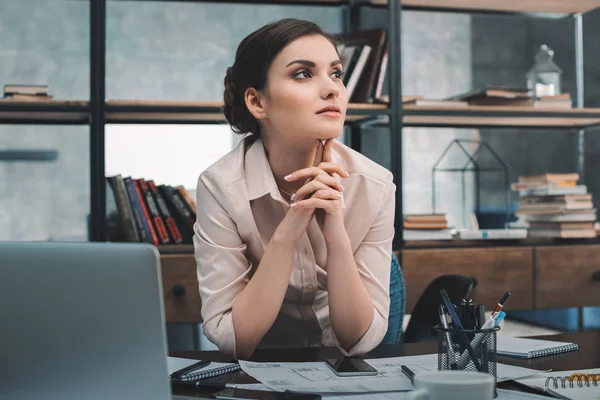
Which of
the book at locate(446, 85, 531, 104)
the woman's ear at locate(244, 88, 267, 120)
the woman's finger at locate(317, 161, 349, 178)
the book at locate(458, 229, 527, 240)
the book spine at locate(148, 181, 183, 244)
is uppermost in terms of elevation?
the book at locate(446, 85, 531, 104)

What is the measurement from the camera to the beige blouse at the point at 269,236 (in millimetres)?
1379

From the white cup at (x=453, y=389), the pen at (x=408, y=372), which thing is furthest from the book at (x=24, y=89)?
the white cup at (x=453, y=389)

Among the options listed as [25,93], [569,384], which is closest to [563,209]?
[569,384]

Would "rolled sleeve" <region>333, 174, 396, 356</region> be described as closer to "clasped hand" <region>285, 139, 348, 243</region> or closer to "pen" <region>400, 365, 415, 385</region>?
"clasped hand" <region>285, 139, 348, 243</region>

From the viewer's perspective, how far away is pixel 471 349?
0.93 metres

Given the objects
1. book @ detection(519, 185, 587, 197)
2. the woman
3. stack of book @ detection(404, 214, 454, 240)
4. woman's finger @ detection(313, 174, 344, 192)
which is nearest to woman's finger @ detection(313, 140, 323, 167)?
the woman

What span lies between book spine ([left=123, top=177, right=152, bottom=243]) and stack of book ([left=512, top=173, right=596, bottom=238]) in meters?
1.62

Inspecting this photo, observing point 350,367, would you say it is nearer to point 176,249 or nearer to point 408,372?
point 408,372

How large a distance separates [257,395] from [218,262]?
505 mm

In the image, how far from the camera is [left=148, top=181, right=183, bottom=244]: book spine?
8.43ft

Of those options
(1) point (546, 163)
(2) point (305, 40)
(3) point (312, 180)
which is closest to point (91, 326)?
(3) point (312, 180)

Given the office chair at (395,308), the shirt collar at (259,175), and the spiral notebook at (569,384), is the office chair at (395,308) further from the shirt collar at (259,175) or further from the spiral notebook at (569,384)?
the spiral notebook at (569,384)

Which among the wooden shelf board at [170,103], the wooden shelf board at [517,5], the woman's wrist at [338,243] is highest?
the wooden shelf board at [517,5]

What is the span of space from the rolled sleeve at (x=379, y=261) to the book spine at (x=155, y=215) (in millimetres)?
1179
